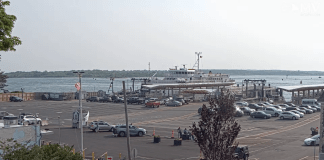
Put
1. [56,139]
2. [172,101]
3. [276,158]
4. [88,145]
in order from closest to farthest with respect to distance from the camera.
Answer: [276,158] < [88,145] < [56,139] < [172,101]

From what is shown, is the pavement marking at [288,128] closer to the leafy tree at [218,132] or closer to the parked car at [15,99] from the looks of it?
the leafy tree at [218,132]

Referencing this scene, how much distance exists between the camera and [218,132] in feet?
48.1

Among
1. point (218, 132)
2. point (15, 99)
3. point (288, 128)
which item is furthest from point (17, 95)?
point (218, 132)

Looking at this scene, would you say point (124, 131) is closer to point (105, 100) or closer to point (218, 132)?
A: point (218, 132)

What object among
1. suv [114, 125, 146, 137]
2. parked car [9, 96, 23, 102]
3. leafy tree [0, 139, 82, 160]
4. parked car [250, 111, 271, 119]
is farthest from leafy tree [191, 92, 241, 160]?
parked car [9, 96, 23, 102]

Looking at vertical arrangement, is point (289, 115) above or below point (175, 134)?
above

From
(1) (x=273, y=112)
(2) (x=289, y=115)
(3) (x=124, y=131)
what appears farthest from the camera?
(1) (x=273, y=112)

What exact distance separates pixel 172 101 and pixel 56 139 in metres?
34.9

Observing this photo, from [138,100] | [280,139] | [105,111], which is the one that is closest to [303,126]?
[280,139]

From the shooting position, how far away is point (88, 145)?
28.3 m

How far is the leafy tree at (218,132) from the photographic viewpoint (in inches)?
571

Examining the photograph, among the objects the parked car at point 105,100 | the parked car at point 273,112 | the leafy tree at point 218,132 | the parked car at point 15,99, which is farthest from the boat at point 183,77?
the leafy tree at point 218,132

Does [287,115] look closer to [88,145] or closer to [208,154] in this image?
[88,145]

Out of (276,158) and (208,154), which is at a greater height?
(208,154)
